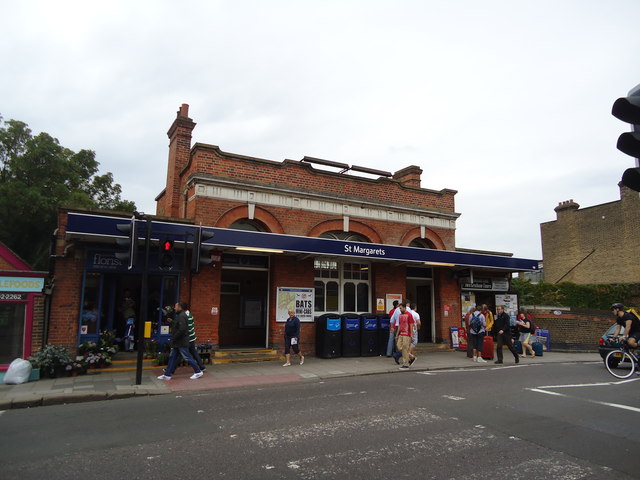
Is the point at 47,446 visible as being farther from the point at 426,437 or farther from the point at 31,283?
the point at 31,283

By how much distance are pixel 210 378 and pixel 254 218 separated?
17.3 ft

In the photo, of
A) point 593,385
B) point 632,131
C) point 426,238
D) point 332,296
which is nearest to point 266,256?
point 332,296

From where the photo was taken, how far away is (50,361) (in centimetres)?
954

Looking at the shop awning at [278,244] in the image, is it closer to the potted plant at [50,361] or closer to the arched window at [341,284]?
the arched window at [341,284]

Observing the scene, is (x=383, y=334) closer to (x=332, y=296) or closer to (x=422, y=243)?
(x=332, y=296)

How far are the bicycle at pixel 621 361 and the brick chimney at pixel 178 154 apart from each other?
13899 mm

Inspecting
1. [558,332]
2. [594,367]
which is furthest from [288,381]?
[558,332]

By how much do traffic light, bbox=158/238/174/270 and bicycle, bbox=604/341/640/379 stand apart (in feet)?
35.9

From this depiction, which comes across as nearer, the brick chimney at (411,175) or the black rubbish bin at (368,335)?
the black rubbish bin at (368,335)

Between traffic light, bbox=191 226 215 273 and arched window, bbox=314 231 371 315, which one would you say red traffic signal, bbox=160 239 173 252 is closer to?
traffic light, bbox=191 226 215 273

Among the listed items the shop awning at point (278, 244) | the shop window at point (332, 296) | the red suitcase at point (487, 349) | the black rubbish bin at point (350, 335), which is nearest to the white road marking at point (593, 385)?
the red suitcase at point (487, 349)

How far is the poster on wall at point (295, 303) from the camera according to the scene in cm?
1340

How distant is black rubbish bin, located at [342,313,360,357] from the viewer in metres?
13.6

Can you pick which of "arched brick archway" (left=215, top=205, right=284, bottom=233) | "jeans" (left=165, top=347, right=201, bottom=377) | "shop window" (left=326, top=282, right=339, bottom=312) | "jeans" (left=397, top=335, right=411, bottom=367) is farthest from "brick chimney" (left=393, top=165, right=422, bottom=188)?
"jeans" (left=165, top=347, right=201, bottom=377)
